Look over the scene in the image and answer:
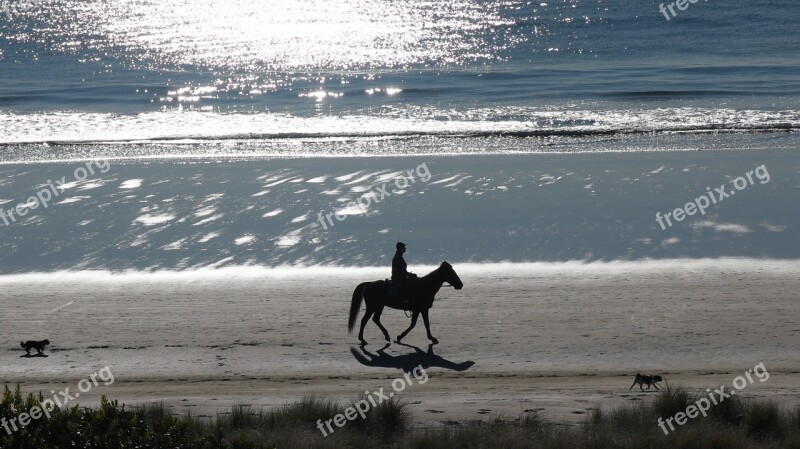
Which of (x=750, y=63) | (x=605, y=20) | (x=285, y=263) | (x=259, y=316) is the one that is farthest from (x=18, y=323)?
(x=605, y=20)

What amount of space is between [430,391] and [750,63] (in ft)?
169

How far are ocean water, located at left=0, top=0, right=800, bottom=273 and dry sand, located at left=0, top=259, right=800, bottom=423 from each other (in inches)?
53.3

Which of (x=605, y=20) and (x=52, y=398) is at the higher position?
(x=605, y=20)

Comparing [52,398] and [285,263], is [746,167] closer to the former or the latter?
[285,263]

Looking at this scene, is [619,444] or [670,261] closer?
[619,444]

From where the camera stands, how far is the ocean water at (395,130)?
2036 cm

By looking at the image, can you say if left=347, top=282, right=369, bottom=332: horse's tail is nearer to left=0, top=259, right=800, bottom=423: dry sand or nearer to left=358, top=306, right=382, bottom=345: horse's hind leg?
left=358, top=306, right=382, bottom=345: horse's hind leg

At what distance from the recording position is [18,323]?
15562mm

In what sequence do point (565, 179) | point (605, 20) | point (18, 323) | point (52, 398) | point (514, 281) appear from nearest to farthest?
point (52, 398), point (18, 323), point (514, 281), point (565, 179), point (605, 20)
